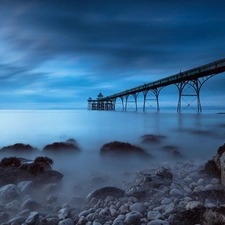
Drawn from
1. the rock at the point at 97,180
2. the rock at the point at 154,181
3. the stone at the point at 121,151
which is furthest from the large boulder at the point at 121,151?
the rock at the point at 154,181

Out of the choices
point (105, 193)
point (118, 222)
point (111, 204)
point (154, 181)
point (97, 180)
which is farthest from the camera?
point (97, 180)

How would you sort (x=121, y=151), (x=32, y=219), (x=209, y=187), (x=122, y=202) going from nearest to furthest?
1. (x=32, y=219)
2. (x=122, y=202)
3. (x=209, y=187)
4. (x=121, y=151)

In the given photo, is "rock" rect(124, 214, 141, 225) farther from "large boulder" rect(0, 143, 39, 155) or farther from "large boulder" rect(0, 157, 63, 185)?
"large boulder" rect(0, 143, 39, 155)

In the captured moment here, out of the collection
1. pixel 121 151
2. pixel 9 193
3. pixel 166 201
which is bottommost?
pixel 121 151

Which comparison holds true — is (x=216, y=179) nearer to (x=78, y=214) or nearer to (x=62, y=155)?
(x=78, y=214)

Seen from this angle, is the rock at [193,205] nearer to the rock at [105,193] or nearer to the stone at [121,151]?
the rock at [105,193]

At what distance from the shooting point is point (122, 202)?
3.76 meters

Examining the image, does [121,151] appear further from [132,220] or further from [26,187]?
[132,220]

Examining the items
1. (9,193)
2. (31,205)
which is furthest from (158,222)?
(9,193)

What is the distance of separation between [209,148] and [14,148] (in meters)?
9.02

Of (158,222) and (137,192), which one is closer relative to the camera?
(158,222)

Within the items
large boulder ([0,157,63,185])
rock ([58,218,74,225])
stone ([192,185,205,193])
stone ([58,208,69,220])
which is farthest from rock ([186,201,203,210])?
large boulder ([0,157,63,185])

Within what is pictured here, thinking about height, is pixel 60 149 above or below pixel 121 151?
above

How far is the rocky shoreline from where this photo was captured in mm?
3064
